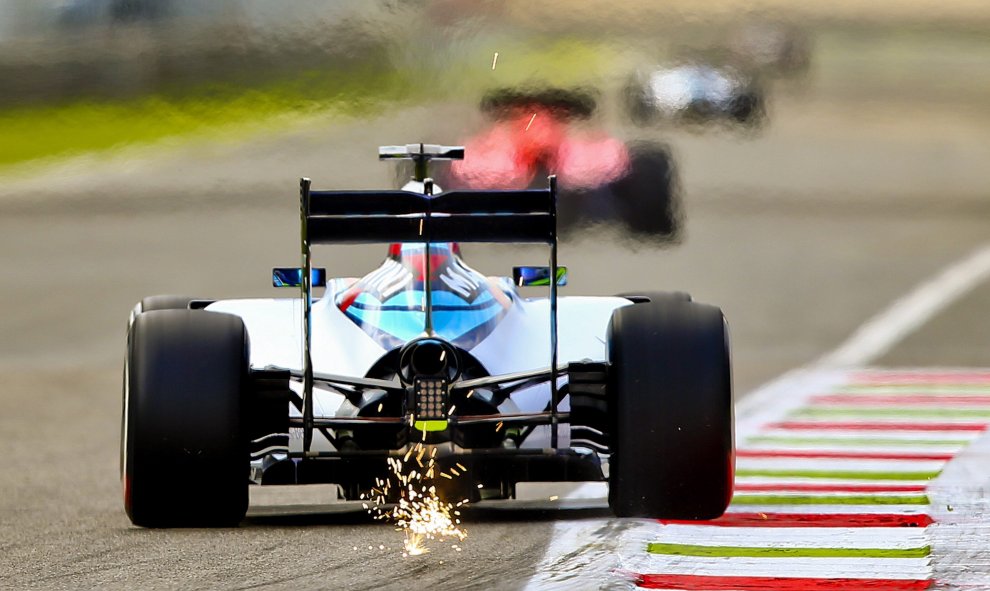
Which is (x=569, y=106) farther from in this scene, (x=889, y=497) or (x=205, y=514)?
(x=205, y=514)

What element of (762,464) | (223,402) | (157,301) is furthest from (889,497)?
(157,301)

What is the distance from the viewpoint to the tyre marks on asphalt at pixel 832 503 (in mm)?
6645

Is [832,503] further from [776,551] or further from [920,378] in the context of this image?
[920,378]

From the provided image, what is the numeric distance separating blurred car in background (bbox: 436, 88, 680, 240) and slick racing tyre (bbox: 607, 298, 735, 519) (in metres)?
9.27

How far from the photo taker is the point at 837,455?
10.9 metres

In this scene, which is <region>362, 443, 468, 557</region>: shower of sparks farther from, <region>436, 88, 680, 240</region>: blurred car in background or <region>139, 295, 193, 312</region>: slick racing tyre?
<region>436, 88, 680, 240</region>: blurred car in background

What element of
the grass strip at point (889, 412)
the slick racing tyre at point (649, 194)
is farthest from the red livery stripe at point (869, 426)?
the slick racing tyre at point (649, 194)

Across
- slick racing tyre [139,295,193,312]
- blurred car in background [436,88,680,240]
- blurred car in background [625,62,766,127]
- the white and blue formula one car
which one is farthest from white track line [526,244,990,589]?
slick racing tyre [139,295,193,312]

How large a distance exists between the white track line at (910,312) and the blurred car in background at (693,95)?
2449 mm

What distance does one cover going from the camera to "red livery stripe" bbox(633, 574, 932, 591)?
6348mm

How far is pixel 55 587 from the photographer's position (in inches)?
254

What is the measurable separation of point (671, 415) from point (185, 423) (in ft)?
5.77

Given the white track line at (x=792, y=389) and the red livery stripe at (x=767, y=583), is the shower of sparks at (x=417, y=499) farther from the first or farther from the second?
the red livery stripe at (x=767, y=583)

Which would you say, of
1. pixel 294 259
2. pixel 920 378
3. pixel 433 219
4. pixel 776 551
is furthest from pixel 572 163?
pixel 776 551
